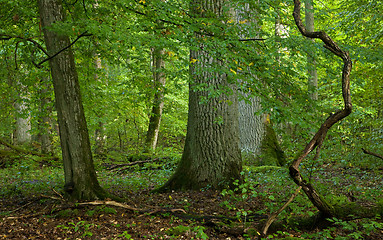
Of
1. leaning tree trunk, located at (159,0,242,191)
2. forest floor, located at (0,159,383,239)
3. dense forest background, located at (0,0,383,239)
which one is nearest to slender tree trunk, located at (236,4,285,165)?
dense forest background, located at (0,0,383,239)

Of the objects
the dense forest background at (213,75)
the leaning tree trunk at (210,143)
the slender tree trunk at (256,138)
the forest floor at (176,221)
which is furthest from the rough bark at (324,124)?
the slender tree trunk at (256,138)

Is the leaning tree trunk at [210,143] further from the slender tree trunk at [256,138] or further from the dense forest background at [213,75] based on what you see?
the slender tree trunk at [256,138]

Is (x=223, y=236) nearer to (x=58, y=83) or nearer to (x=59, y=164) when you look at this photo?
(x=58, y=83)

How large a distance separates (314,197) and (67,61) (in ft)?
14.0

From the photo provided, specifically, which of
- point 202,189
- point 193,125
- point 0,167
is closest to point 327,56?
point 193,125

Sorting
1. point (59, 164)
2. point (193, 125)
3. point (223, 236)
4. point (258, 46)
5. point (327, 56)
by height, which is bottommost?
point (223, 236)

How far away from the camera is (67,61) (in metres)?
4.68

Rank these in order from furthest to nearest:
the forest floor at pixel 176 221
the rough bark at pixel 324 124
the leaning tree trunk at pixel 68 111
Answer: the leaning tree trunk at pixel 68 111
the forest floor at pixel 176 221
the rough bark at pixel 324 124

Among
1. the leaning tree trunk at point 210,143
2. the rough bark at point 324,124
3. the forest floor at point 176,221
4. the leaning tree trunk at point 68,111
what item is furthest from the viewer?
the leaning tree trunk at point 210,143

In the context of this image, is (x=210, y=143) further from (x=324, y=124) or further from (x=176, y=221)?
(x=324, y=124)

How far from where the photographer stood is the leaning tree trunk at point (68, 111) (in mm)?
4621

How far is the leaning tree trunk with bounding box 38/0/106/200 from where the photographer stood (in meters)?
4.62

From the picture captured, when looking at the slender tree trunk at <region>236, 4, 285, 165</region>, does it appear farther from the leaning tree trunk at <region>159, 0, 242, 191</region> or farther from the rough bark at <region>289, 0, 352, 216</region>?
the rough bark at <region>289, 0, 352, 216</region>

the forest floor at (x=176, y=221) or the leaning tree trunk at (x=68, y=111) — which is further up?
the leaning tree trunk at (x=68, y=111)
